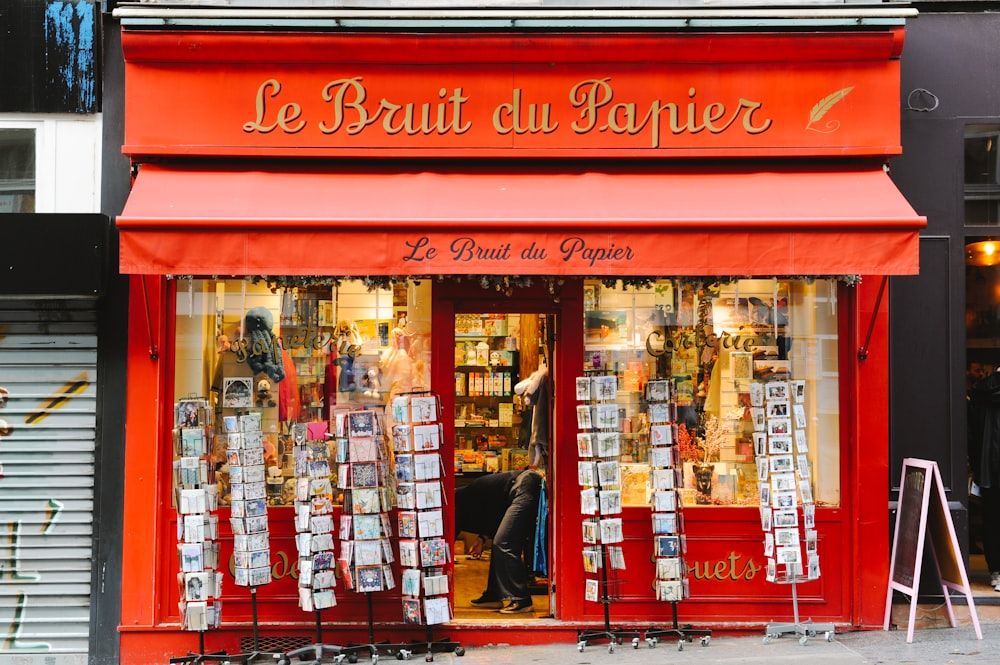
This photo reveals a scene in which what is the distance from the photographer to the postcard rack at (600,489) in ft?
25.2

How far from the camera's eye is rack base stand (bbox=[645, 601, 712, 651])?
764 cm

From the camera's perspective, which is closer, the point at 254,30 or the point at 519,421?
the point at 254,30

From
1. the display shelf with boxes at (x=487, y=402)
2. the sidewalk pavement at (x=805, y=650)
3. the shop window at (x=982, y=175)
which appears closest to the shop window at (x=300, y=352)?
the display shelf with boxes at (x=487, y=402)

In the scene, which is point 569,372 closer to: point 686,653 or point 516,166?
point 516,166

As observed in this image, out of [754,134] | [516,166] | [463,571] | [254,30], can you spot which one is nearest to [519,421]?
[463,571]

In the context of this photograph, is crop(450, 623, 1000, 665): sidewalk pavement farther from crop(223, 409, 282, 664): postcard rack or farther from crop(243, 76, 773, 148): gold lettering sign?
crop(243, 76, 773, 148): gold lettering sign

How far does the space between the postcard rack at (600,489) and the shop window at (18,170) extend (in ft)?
16.1

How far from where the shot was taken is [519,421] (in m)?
10.3

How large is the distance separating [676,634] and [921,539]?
2075 millimetres

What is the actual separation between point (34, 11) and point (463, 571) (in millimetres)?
6453

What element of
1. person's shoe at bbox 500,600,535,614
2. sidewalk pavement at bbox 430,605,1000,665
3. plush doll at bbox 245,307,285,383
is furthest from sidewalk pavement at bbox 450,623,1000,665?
plush doll at bbox 245,307,285,383

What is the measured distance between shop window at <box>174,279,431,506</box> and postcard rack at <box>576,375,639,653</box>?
147 cm

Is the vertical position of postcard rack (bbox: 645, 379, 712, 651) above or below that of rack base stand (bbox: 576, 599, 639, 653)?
above

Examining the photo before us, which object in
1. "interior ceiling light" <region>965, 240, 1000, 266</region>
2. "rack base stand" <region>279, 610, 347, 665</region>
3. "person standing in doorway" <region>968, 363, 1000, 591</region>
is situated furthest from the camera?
"interior ceiling light" <region>965, 240, 1000, 266</region>
